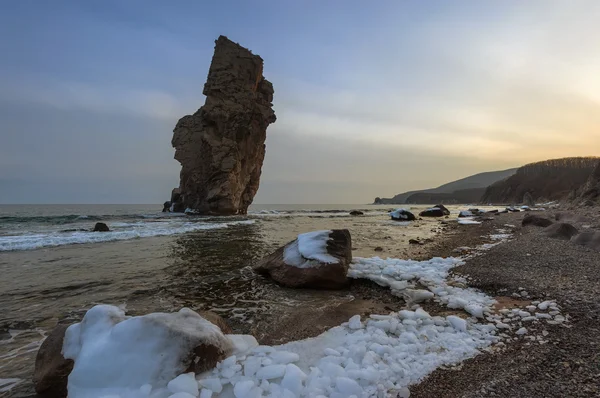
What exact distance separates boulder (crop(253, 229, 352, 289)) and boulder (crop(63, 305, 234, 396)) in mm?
4144

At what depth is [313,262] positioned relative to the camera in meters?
8.31

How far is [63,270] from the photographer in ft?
35.3

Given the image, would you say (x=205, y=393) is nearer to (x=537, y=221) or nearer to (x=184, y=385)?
(x=184, y=385)

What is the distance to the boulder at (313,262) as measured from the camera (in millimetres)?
8133

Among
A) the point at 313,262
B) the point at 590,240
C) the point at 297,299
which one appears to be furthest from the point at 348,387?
the point at 590,240

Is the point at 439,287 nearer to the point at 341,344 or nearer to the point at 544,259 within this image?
the point at 341,344

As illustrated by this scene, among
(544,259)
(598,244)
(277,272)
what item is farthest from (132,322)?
(598,244)

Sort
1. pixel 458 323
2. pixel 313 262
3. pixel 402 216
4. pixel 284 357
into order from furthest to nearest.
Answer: pixel 402 216 → pixel 313 262 → pixel 458 323 → pixel 284 357

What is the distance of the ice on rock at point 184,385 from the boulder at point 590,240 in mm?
13003

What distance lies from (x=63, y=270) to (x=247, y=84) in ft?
167

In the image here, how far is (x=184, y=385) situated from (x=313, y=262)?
17.5 feet

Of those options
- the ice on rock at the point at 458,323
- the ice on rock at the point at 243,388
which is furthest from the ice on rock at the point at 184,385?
the ice on rock at the point at 458,323

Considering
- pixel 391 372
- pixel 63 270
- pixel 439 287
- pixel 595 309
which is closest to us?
pixel 391 372

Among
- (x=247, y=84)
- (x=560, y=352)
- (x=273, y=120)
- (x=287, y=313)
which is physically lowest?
(x=287, y=313)
